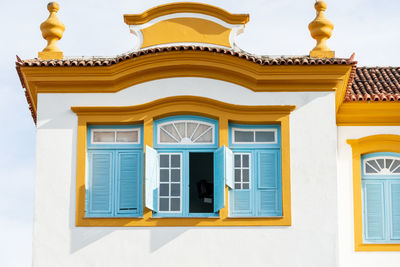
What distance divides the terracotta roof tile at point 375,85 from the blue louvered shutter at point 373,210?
1.83m

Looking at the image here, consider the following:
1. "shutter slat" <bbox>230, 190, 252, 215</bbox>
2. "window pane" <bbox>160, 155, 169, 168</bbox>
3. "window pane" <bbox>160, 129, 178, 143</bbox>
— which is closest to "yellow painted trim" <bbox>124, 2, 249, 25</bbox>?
"window pane" <bbox>160, 129, 178, 143</bbox>

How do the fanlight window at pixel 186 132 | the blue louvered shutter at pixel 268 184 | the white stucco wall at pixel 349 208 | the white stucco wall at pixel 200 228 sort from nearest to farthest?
the white stucco wall at pixel 200 228
the blue louvered shutter at pixel 268 184
the fanlight window at pixel 186 132
the white stucco wall at pixel 349 208

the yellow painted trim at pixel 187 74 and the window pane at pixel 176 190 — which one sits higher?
the yellow painted trim at pixel 187 74

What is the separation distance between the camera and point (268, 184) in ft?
52.5

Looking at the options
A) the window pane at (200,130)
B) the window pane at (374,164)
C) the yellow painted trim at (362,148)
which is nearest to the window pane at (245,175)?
the window pane at (200,130)

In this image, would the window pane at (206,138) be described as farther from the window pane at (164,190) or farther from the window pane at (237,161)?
the window pane at (164,190)

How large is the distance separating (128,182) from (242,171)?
230 centimetres

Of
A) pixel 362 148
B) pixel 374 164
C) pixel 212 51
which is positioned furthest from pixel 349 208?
pixel 212 51

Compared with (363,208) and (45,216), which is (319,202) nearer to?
(363,208)

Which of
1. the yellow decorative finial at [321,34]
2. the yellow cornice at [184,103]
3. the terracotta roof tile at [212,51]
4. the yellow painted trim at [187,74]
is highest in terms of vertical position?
the yellow decorative finial at [321,34]

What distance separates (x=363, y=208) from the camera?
16906 millimetres

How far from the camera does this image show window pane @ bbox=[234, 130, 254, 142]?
1628 centimetres

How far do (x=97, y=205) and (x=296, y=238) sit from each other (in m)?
3.98

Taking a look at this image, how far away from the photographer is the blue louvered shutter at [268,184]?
15883 millimetres
